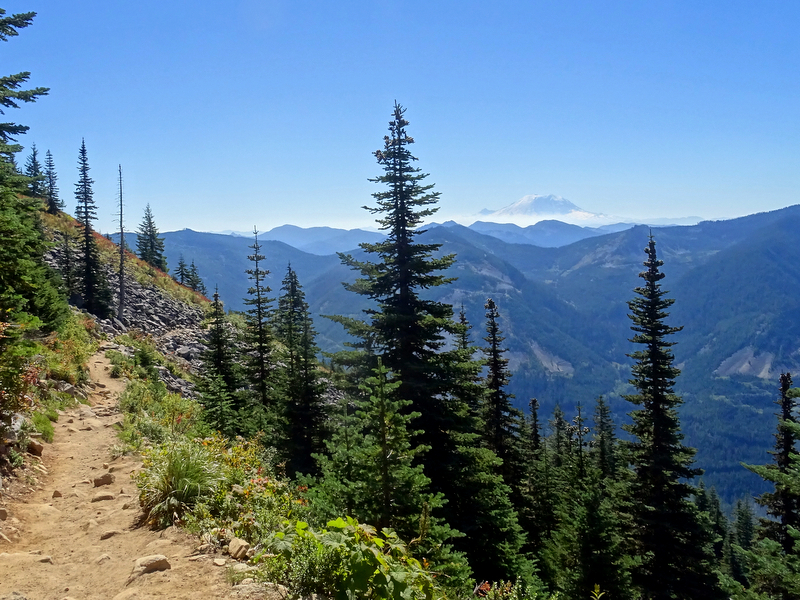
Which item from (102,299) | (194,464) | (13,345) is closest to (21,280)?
(13,345)

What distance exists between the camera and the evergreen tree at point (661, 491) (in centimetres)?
2005

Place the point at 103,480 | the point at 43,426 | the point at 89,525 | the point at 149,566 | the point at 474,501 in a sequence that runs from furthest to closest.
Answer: the point at 474,501 < the point at 43,426 < the point at 103,480 < the point at 89,525 < the point at 149,566

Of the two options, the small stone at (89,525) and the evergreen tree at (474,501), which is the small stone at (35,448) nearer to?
the small stone at (89,525)

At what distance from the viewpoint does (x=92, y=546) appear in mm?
5715

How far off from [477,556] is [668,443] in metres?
12.8

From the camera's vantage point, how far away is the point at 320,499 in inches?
324

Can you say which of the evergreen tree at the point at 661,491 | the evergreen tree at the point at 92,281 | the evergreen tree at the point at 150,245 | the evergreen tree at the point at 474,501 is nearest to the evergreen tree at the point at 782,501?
the evergreen tree at the point at 661,491

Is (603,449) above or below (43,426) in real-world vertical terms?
below

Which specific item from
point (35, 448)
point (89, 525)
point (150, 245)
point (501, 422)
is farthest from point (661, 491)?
point (150, 245)

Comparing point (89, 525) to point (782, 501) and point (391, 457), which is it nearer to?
point (391, 457)

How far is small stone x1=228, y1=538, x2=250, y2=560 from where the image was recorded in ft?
16.7

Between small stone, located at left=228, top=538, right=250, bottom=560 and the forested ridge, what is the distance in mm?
47

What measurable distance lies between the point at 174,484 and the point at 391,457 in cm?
389

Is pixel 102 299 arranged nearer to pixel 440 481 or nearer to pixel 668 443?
pixel 440 481
